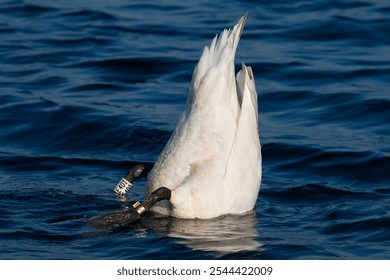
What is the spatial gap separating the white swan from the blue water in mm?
189

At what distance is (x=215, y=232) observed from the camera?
7.56m

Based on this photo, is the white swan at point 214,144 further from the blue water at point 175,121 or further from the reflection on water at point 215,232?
the blue water at point 175,121

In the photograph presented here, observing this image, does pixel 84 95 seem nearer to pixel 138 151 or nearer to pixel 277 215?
pixel 138 151

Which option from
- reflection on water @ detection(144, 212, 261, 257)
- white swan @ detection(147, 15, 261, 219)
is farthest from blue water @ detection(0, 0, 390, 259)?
Result: white swan @ detection(147, 15, 261, 219)

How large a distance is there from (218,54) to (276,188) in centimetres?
188

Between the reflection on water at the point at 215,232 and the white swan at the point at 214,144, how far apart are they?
81 mm

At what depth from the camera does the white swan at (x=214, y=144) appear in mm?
7566

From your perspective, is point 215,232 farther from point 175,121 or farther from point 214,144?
point 175,121

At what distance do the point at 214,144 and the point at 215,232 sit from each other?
0.63m

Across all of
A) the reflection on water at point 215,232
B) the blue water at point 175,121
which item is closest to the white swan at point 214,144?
the reflection on water at point 215,232

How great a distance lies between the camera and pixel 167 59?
44.1 ft

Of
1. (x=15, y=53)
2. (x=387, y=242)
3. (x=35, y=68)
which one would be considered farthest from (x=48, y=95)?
(x=387, y=242)

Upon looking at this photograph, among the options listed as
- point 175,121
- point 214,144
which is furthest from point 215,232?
point 175,121

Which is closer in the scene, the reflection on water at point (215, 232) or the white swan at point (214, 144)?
the reflection on water at point (215, 232)
